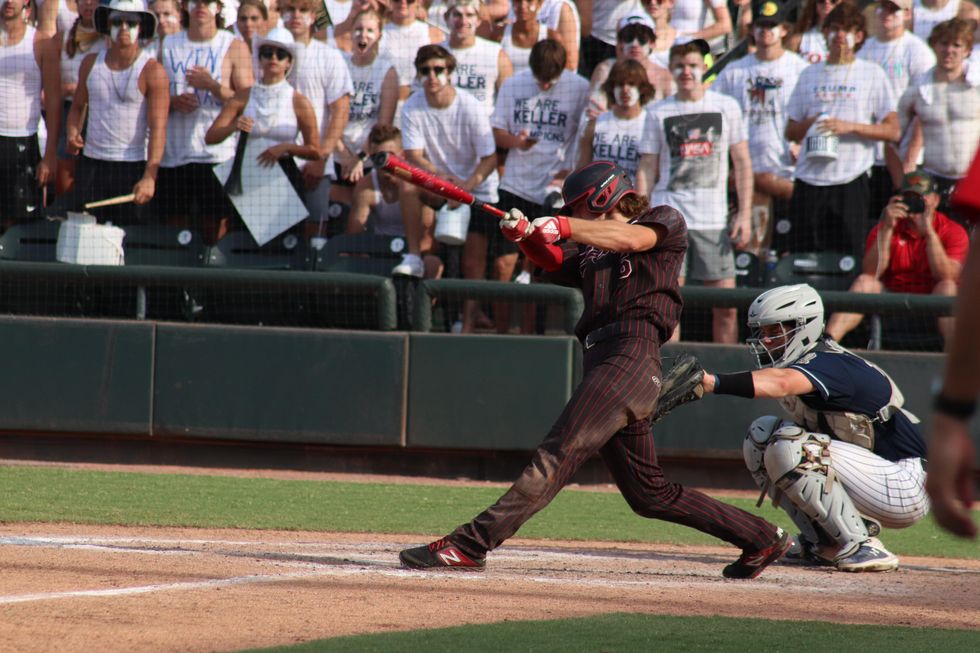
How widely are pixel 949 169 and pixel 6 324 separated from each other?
23.1 ft

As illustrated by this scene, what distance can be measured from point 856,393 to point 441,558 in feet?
6.96

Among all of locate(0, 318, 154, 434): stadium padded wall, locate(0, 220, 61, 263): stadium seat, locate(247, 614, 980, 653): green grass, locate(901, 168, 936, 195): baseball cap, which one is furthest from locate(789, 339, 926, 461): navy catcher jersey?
locate(0, 220, 61, 263): stadium seat

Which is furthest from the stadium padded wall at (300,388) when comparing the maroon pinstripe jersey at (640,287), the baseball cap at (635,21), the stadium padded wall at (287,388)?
the maroon pinstripe jersey at (640,287)

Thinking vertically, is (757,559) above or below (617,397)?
below

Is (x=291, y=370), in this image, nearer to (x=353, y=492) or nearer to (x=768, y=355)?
(x=353, y=492)

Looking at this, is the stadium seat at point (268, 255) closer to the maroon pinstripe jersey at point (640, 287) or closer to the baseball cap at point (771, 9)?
the baseball cap at point (771, 9)

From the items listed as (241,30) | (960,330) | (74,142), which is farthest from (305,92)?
(960,330)

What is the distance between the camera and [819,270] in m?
9.46

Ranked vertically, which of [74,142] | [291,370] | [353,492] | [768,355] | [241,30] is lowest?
[353,492]

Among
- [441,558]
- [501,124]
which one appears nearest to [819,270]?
[501,124]

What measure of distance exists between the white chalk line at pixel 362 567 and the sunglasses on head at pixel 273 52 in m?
4.74

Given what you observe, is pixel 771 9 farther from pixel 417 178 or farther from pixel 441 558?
pixel 441 558

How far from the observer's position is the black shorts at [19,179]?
9.90 m

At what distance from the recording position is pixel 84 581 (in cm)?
493
